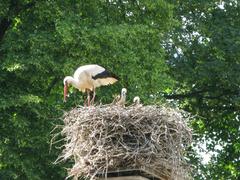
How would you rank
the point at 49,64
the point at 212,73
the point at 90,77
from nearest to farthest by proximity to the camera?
the point at 90,77 < the point at 49,64 < the point at 212,73

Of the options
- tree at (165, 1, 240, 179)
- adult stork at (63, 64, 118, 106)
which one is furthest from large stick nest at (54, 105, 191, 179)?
tree at (165, 1, 240, 179)

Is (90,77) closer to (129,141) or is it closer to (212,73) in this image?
(129,141)

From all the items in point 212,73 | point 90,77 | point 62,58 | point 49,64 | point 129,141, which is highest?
point 212,73

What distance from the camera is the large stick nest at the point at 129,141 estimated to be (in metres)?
7.60

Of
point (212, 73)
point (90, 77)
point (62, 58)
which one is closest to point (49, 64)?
point (62, 58)

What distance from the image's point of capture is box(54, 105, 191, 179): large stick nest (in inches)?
299

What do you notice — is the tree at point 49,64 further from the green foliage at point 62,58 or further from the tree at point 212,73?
the tree at point 212,73

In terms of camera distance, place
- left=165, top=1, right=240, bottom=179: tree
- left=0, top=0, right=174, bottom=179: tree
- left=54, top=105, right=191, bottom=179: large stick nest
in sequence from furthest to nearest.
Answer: left=165, top=1, right=240, bottom=179: tree
left=0, top=0, right=174, bottom=179: tree
left=54, top=105, right=191, bottom=179: large stick nest

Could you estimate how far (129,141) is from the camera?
7965 mm

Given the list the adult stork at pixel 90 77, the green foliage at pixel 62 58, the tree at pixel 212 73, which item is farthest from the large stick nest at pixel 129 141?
Answer: the tree at pixel 212 73

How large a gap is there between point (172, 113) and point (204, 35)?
11.2m

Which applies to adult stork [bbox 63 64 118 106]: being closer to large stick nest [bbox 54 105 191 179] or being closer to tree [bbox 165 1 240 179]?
large stick nest [bbox 54 105 191 179]

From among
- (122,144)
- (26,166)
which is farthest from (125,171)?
(26,166)

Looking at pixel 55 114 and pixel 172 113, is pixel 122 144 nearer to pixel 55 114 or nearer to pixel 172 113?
pixel 172 113
